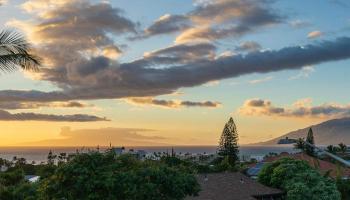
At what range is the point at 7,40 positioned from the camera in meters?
14.5

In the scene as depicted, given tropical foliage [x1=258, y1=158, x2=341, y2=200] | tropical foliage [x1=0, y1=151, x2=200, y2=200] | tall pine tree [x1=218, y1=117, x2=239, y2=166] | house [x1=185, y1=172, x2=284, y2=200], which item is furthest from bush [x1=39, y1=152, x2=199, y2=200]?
tall pine tree [x1=218, y1=117, x2=239, y2=166]

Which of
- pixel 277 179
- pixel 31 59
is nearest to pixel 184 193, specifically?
pixel 31 59

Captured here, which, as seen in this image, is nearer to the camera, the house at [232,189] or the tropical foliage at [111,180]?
the tropical foliage at [111,180]

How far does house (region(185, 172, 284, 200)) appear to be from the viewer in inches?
1966

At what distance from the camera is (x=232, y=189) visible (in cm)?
5181

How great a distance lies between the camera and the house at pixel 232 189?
164ft

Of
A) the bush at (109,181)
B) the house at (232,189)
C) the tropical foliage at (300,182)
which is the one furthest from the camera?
the tropical foliage at (300,182)

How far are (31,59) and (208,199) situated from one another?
35717mm

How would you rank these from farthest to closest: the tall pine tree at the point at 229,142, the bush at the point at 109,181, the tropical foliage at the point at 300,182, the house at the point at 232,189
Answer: the tall pine tree at the point at 229,142 < the tropical foliage at the point at 300,182 < the house at the point at 232,189 < the bush at the point at 109,181

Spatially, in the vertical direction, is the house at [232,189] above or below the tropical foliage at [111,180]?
below

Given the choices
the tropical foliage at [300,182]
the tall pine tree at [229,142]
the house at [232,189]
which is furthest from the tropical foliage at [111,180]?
the tall pine tree at [229,142]

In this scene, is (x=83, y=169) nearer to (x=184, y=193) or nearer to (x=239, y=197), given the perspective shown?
(x=184, y=193)

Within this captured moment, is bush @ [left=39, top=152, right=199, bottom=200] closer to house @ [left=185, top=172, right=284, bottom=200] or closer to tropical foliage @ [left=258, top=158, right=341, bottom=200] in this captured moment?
house @ [left=185, top=172, right=284, bottom=200]

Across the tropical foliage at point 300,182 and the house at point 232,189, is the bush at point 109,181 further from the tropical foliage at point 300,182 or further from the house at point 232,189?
the tropical foliage at point 300,182
